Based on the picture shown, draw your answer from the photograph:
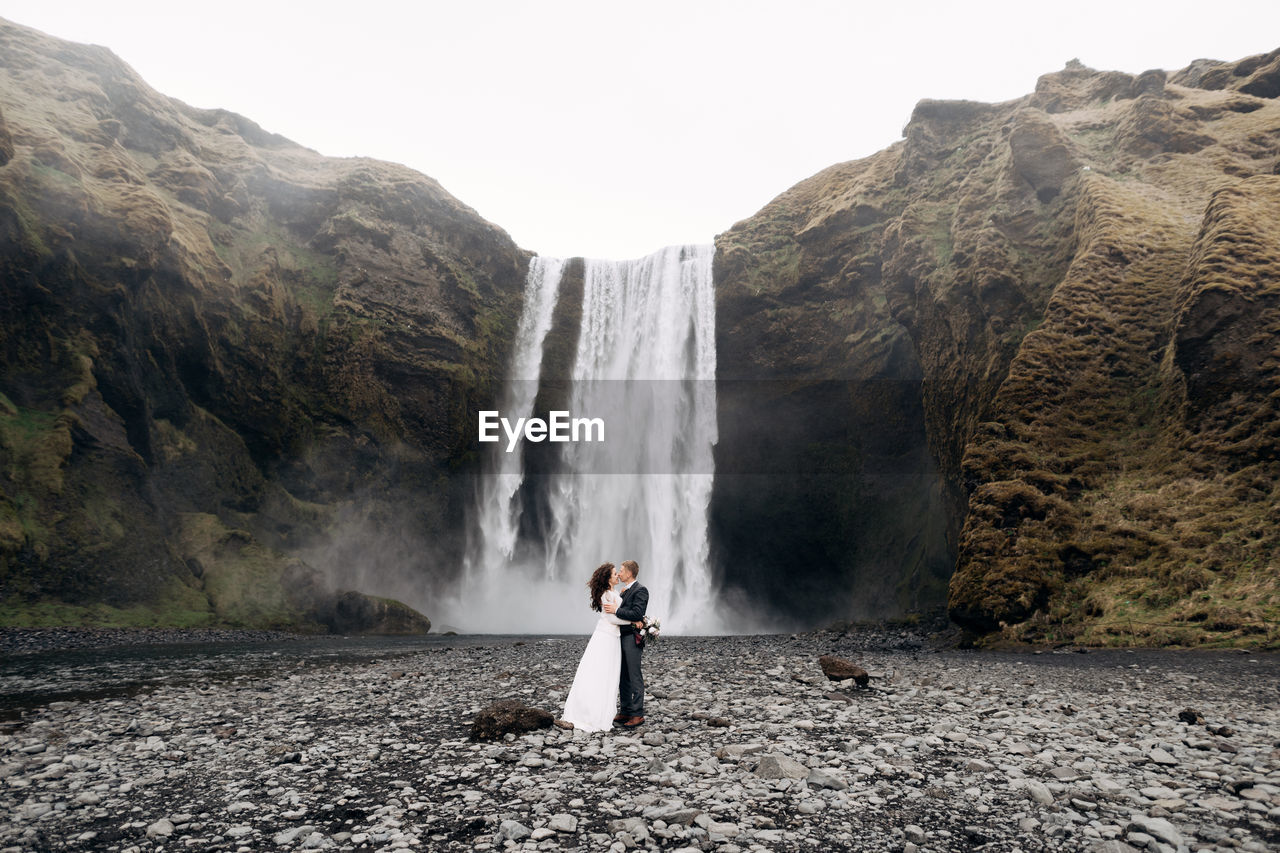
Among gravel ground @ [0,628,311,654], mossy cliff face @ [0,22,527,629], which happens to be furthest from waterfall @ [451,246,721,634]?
gravel ground @ [0,628,311,654]

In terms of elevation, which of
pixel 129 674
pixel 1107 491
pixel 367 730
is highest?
pixel 1107 491

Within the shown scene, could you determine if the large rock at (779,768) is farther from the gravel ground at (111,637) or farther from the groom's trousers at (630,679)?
the gravel ground at (111,637)

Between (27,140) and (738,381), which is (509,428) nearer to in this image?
(738,381)

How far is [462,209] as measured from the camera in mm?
52688

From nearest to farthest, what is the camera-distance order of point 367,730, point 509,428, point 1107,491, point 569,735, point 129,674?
point 569,735
point 367,730
point 129,674
point 1107,491
point 509,428

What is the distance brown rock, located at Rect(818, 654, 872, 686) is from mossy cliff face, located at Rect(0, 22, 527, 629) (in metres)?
32.4

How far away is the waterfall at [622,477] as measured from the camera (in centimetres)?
4469

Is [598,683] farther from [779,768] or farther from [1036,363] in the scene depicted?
[1036,363]

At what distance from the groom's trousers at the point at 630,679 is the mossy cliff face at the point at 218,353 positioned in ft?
101

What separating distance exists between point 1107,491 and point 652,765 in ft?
58.2

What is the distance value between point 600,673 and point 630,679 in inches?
23.9

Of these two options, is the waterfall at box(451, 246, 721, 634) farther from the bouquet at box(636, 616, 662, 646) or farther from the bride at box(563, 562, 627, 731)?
the bride at box(563, 562, 627, 731)

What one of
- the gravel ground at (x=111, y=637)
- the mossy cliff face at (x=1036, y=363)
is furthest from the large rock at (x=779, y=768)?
the gravel ground at (x=111, y=637)

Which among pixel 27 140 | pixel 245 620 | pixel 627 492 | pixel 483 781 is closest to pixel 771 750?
pixel 483 781
